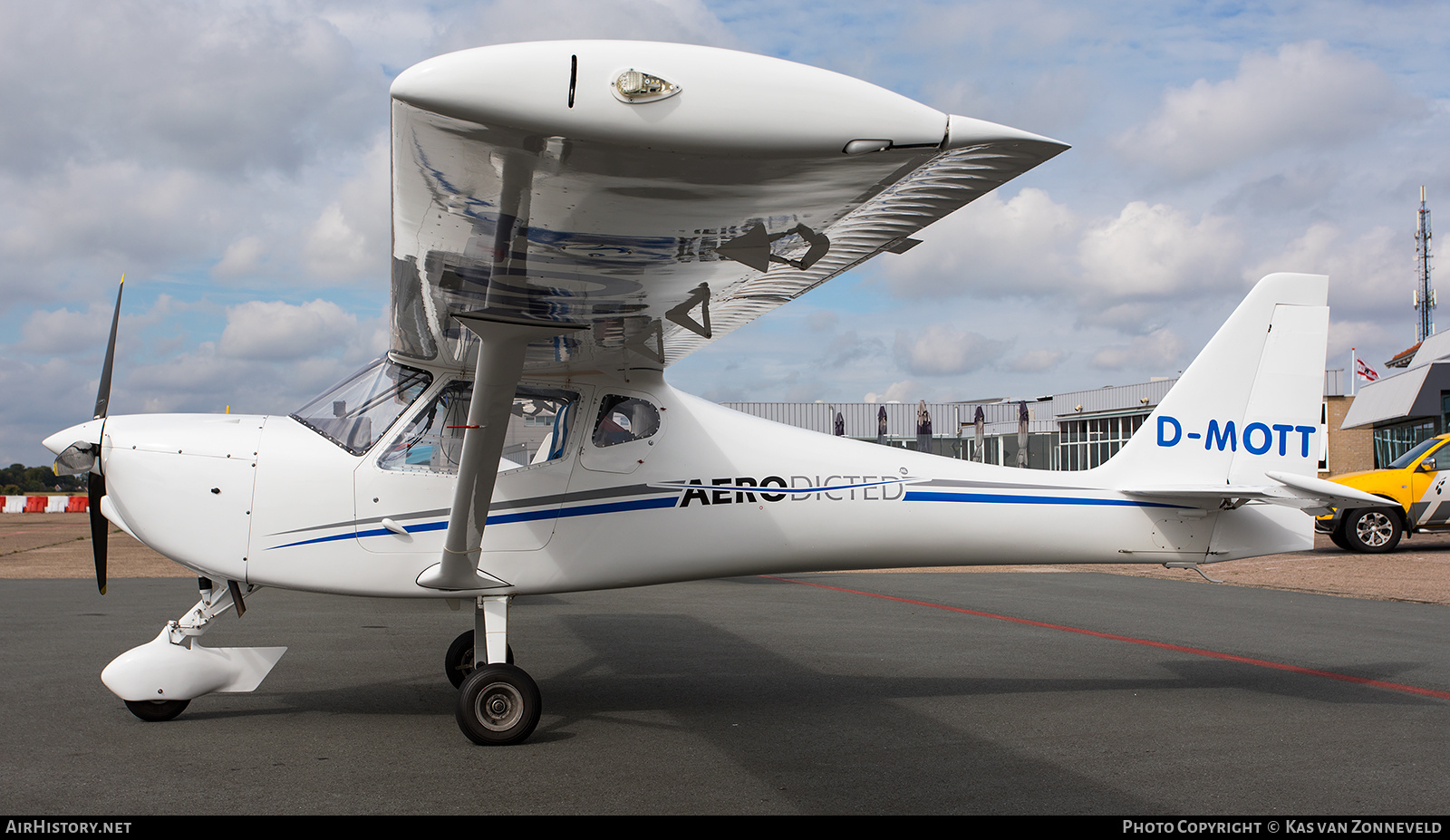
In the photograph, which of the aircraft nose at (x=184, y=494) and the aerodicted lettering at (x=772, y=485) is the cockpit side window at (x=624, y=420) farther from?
the aircraft nose at (x=184, y=494)

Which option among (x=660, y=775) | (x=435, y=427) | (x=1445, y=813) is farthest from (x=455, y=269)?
(x=1445, y=813)

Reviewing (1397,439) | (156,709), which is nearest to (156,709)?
(156,709)

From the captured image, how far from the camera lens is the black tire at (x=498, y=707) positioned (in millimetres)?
4672

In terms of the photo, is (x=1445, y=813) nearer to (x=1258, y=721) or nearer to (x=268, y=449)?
(x=1258, y=721)

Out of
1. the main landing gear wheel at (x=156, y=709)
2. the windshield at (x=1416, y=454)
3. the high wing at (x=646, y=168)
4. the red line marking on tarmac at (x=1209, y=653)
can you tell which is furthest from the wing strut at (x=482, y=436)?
the windshield at (x=1416, y=454)

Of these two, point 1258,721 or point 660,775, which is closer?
point 660,775

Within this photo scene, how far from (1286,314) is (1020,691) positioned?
303 centimetres

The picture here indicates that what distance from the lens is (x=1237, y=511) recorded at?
19.7 feet

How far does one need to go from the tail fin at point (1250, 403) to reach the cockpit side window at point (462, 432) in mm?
3464

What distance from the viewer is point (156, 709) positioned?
506 cm

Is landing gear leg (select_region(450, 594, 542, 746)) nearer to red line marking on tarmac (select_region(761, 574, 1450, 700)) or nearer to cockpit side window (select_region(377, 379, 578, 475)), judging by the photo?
cockpit side window (select_region(377, 379, 578, 475))

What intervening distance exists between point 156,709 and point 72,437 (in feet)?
5.03

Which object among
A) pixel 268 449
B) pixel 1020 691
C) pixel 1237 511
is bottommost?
pixel 1020 691

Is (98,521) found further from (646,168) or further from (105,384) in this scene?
(646,168)
